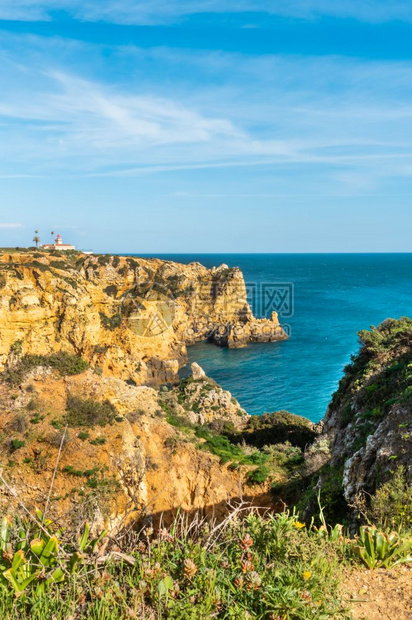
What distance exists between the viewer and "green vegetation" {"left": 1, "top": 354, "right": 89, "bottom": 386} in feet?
76.0

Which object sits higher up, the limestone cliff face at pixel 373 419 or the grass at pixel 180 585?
the grass at pixel 180 585

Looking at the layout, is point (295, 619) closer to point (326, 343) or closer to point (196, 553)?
point (196, 553)

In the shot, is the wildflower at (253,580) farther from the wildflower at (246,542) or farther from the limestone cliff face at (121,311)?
the limestone cliff face at (121,311)

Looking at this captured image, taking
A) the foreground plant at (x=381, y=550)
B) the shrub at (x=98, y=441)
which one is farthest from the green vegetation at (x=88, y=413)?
the foreground plant at (x=381, y=550)

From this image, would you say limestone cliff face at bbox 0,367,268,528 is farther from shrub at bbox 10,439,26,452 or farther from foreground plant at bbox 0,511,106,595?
foreground plant at bbox 0,511,106,595

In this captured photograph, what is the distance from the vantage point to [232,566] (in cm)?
409

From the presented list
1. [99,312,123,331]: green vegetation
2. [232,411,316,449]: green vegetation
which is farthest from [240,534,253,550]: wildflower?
[99,312,123,331]: green vegetation

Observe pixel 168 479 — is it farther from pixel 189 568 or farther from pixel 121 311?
pixel 121 311

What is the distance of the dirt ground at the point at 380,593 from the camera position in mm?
4156

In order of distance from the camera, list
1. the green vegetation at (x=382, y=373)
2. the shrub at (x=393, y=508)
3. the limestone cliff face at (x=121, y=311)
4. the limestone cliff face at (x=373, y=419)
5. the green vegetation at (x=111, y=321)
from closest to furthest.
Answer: the shrub at (x=393, y=508)
the limestone cliff face at (x=373, y=419)
the green vegetation at (x=382, y=373)
the limestone cliff face at (x=121, y=311)
the green vegetation at (x=111, y=321)

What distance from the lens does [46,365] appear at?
24953 mm

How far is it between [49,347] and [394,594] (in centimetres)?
3150

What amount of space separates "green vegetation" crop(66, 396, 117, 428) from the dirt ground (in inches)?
678

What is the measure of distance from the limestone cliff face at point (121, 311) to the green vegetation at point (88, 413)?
1060 cm
